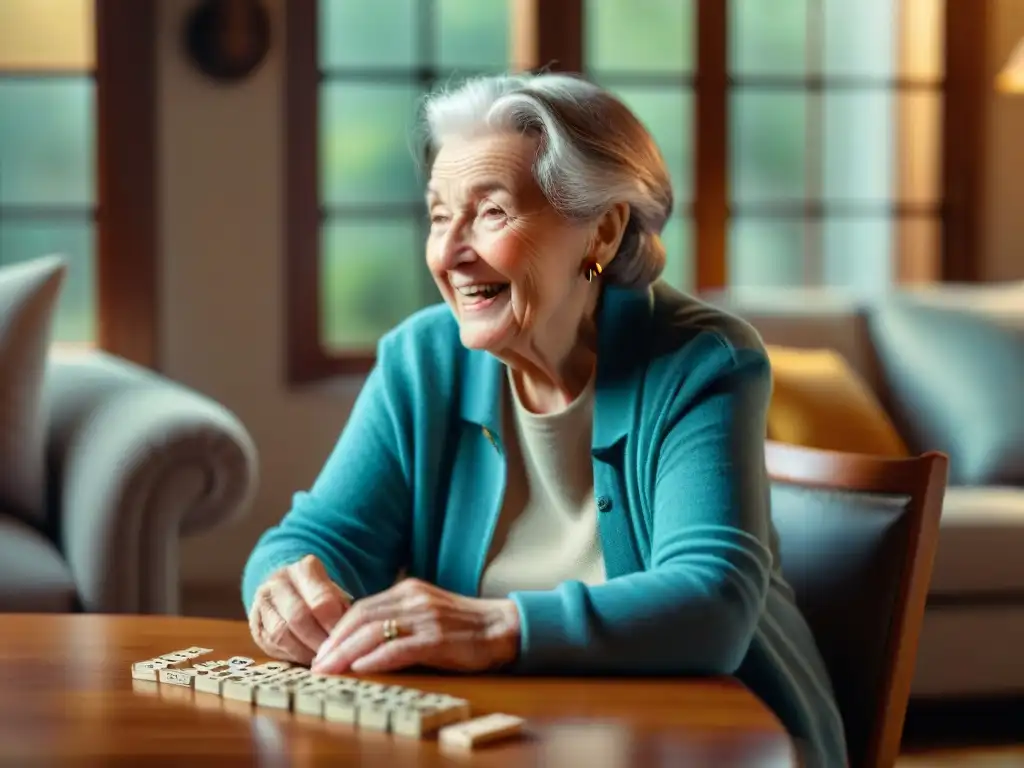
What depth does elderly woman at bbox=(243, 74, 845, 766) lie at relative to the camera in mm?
1419

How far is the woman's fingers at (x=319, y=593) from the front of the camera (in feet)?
4.66

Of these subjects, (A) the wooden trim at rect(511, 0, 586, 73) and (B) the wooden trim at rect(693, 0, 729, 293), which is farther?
(B) the wooden trim at rect(693, 0, 729, 293)

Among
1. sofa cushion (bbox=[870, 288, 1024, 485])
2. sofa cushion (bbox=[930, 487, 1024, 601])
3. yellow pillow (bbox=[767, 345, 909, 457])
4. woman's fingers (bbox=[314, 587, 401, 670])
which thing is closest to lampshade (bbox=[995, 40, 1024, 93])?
sofa cushion (bbox=[870, 288, 1024, 485])

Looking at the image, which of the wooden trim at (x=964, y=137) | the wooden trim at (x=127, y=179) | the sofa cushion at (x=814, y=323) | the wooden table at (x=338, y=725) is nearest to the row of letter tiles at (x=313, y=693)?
the wooden table at (x=338, y=725)

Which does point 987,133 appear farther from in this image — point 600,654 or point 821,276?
point 600,654

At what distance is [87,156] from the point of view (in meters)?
4.25

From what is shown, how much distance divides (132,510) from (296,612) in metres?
1.42

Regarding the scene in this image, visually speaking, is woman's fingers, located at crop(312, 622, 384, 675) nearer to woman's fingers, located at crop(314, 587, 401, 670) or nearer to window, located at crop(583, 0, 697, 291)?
woman's fingers, located at crop(314, 587, 401, 670)

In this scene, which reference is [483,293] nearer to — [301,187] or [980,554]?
[980,554]

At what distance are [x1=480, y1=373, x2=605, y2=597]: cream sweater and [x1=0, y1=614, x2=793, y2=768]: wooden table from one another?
1.15 feet

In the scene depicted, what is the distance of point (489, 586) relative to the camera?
170 centimetres

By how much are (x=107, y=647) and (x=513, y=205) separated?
609mm

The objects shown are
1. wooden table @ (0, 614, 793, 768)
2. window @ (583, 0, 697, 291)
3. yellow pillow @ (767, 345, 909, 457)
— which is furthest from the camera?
window @ (583, 0, 697, 291)

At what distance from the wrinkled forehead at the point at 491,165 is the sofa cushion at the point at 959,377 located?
7.34 feet
